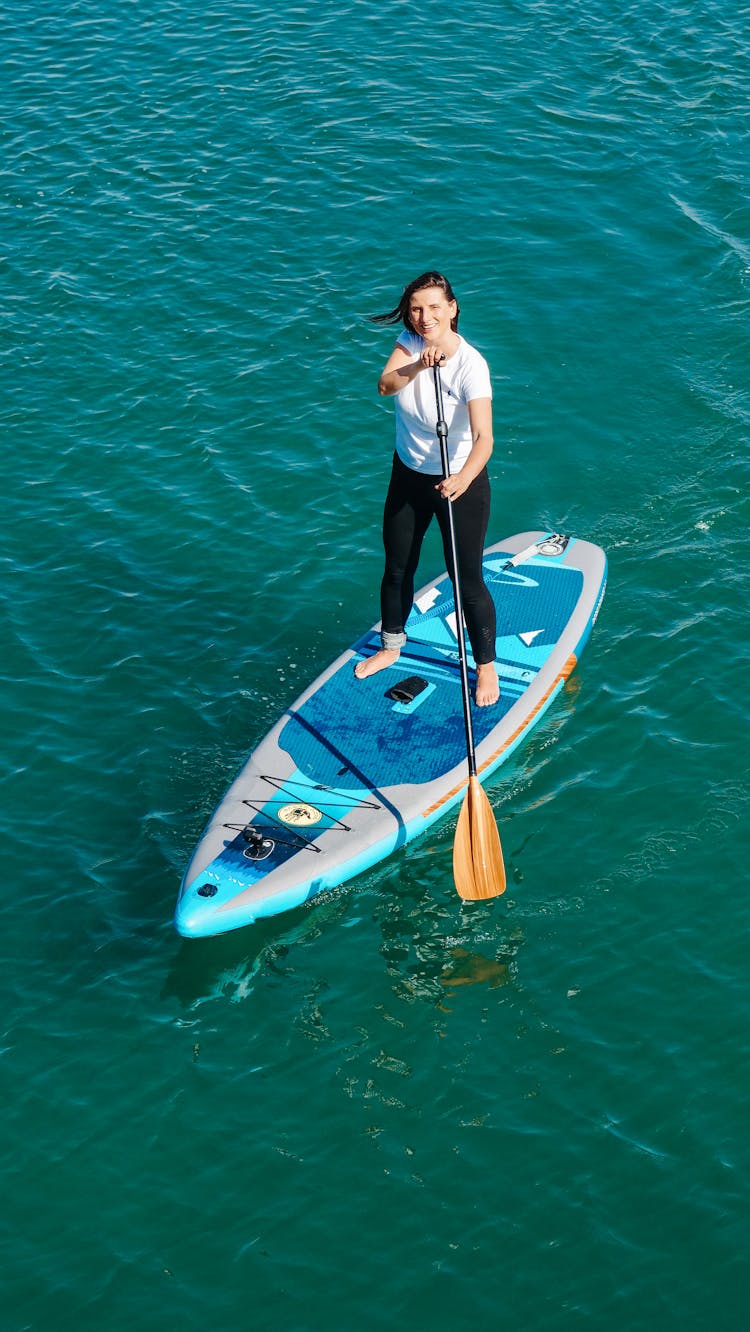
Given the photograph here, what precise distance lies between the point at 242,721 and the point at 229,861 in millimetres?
2088

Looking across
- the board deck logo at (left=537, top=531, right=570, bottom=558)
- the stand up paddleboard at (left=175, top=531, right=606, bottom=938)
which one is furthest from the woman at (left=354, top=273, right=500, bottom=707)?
the board deck logo at (left=537, top=531, right=570, bottom=558)

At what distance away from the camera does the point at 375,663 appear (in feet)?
39.6

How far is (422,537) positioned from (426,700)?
1392 mm

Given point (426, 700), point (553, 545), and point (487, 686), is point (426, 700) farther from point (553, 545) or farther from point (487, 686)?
point (553, 545)

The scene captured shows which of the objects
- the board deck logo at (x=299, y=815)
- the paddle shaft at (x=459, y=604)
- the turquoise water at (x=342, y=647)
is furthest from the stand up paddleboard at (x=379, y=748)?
the paddle shaft at (x=459, y=604)

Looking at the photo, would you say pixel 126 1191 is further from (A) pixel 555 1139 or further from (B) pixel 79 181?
(B) pixel 79 181

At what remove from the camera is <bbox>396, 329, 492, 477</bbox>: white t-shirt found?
9.89 metres

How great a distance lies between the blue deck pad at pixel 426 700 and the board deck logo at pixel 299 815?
1.02 feet

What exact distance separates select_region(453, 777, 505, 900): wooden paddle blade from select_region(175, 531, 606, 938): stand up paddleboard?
656mm

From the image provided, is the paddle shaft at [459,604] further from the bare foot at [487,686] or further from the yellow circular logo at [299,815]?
the yellow circular logo at [299,815]

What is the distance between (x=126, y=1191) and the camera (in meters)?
8.84

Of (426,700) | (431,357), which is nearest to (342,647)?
(426,700)

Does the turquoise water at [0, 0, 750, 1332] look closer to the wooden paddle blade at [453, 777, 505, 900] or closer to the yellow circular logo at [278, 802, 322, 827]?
the wooden paddle blade at [453, 777, 505, 900]

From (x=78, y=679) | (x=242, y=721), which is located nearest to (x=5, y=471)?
(x=78, y=679)
